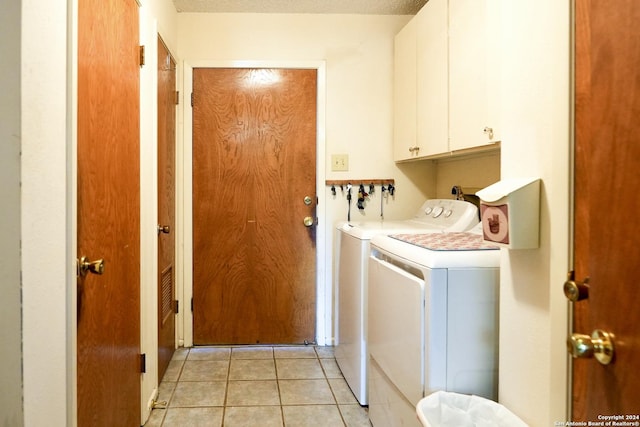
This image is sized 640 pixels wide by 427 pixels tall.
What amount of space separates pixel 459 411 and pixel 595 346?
0.61 metres

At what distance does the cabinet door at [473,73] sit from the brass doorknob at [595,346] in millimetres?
1015

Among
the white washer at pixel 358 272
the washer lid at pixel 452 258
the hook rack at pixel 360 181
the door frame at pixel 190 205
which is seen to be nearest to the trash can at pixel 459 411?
the washer lid at pixel 452 258

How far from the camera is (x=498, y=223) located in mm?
1064

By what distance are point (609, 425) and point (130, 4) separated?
6.58 ft

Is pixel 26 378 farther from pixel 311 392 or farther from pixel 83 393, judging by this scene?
pixel 311 392

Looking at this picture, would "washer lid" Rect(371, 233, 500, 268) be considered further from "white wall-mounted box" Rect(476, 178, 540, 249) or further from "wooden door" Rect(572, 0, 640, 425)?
"wooden door" Rect(572, 0, 640, 425)

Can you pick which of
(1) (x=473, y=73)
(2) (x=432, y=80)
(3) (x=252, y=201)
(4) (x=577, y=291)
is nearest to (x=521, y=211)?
(4) (x=577, y=291)

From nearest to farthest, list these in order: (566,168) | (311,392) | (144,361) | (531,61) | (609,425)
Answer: (609,425) → (566,168) → (531,61) → (144,361) → (311,392)

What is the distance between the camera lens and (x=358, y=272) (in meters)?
2.00

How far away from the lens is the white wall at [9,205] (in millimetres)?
798

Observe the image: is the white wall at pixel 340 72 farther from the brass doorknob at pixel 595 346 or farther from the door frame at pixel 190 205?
the brass doorknob at pixel 595 346

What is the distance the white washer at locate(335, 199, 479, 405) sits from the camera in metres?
1.95

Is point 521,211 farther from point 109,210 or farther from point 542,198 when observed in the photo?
point 109,210

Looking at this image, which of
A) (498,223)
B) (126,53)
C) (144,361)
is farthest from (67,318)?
(498,223)
